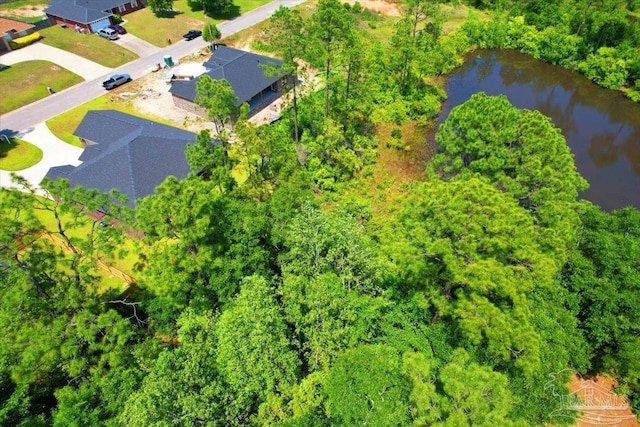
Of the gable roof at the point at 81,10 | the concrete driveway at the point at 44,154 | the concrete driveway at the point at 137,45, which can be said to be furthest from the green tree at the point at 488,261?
the gable roof at the point at 81,10

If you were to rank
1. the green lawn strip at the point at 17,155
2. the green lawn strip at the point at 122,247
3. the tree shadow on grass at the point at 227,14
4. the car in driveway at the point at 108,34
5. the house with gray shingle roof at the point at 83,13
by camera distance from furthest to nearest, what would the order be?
the tree shadow on grass at the point at 227,14 < the house with gray shingle roof at the point at 83,13 < the car in driveway at the point at 108,34 < the green lawn strip at the point at 17,155 < the green lawn strip at the point at 122,247

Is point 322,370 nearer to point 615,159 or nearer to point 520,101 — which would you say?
point 615,159

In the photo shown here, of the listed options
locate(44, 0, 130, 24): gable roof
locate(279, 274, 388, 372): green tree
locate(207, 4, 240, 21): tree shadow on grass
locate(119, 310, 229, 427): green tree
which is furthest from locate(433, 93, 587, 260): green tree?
locate(44, 0, 130, 24): gable roof

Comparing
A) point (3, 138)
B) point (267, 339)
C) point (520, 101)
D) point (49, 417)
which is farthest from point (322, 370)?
point (520, 101)

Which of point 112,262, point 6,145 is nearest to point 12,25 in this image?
point 6,145

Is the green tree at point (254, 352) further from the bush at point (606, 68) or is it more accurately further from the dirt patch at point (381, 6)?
the dirt patch at point (381, 6)
